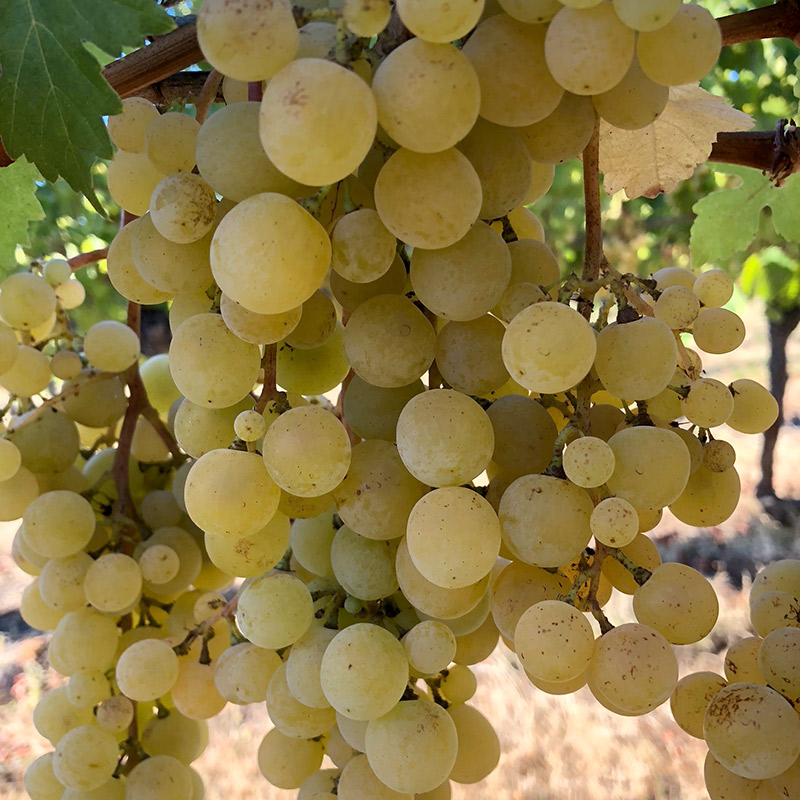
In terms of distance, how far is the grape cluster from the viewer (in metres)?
0.38

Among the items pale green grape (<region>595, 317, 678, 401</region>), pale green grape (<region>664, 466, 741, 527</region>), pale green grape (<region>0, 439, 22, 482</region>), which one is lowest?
pale green grape (<region>664, 466, 741, 527</region>)

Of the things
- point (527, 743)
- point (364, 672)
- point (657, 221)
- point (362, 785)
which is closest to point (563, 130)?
point (364, 672)

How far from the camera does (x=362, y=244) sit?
44cm

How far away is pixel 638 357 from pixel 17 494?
0.61 meters

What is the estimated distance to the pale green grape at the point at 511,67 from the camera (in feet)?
1.35

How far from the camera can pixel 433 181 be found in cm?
40

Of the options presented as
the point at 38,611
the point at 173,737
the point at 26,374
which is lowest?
the point at 173,737

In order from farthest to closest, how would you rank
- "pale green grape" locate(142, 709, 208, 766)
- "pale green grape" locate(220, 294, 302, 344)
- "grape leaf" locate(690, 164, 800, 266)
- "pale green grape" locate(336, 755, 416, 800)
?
"grape leaf" locate(690, 164, 800, 266) → "pale green grape" locate(142, 709, 208, 766) → "pale green grape" locate(336, 755, 416, 800) → "pale green grape" locate(220, 294, 302, 344)

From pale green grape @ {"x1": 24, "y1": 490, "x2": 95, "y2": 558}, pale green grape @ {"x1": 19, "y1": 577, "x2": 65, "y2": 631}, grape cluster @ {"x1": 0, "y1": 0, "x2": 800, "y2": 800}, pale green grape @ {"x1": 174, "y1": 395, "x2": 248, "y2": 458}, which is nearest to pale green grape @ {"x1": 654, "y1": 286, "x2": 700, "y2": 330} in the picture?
grape cluster @ {"x1": 0, "y1": 0, "x2": 800, "y2": 800}

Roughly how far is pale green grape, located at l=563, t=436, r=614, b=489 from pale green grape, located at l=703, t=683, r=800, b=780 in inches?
7.1

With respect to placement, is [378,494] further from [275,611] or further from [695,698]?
[695,698]

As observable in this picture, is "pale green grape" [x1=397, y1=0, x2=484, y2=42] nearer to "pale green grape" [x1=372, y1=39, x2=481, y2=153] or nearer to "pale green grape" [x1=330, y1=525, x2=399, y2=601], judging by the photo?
"pale green grape" [x1=372, y1=39, x2=481, y2=153]

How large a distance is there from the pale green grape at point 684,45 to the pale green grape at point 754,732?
1.26 feet

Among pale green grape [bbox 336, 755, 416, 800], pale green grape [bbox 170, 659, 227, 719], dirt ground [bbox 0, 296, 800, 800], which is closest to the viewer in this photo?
pale green grape [bbox 336, 755, 416, 800]
